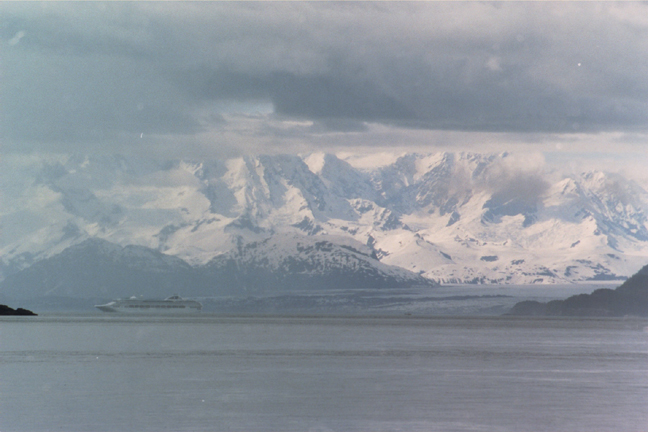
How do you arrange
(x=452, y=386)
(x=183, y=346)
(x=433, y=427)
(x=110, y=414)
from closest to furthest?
1. (x=433, y=427)
2. (x=110, y=414)
3. (x=452, y=386)
4. (x=183, y=346)

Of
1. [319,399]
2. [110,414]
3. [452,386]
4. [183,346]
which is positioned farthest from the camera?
[183,346]

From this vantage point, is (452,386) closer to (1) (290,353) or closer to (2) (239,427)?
(2) (239,427)

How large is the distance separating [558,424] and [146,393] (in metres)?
40.1

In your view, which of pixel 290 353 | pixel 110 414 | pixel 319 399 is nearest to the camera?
pixel 110 414

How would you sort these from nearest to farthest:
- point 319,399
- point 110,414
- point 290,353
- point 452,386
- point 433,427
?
point 433,427
point 110,414
point 319,399
point 452,386
point 290,353

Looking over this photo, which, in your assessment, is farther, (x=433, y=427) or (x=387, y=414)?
(x=387, y=414)

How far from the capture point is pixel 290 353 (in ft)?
539

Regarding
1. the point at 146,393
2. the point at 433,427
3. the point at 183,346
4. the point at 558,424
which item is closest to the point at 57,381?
the point at 146,393

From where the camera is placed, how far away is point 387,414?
7731 cm

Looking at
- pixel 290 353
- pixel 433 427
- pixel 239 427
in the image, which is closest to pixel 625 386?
pixel 433 427

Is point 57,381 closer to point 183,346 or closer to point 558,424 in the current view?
point 558,424

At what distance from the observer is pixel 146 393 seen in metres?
91.2

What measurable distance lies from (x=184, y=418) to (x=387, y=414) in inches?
657

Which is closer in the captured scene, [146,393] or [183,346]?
[146,393]
